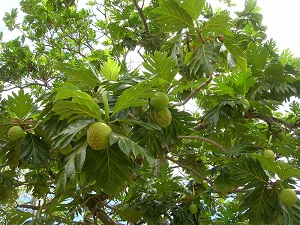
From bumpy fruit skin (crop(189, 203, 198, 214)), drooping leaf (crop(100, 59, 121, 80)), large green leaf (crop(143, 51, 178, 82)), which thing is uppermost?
drooping leaf (crop(100, 59, 121, 80))

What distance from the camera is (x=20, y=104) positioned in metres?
2.14

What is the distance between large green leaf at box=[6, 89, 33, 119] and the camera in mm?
2137

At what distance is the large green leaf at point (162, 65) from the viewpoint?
1.85 meters

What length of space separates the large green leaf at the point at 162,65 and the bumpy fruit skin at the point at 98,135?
19.6 inches

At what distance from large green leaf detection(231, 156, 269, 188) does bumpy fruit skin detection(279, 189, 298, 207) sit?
0.14 metres

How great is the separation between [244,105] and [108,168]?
36.7 inches

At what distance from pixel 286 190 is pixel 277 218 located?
0.60ft

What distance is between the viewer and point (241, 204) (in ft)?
6.43

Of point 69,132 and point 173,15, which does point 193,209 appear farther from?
point 69,132

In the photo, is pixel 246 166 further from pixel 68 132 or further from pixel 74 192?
pixel 74 192

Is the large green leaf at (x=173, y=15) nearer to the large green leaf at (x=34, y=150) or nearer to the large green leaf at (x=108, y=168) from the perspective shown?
the large green leaf at (x=108, y=168)

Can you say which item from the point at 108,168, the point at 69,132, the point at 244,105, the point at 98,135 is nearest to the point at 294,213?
the point at 244,105

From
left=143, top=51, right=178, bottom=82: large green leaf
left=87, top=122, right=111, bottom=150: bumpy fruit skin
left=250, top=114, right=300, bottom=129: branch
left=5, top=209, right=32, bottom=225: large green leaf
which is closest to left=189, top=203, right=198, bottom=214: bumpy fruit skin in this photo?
left=250, top=114, right=300, bottom=129: branch

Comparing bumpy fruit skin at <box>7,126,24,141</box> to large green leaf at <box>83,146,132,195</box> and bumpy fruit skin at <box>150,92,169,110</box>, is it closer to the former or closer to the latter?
large green leaf at <box>83,146,132,195</box>
